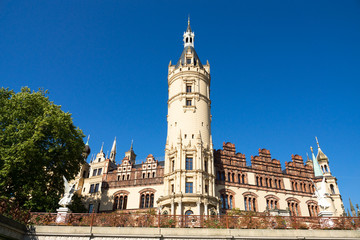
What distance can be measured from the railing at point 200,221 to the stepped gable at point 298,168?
3423cm

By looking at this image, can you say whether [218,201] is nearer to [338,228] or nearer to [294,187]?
[294,187]

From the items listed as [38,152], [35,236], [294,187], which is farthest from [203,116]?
[35,236]

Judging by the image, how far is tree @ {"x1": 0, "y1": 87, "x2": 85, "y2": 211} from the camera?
25656 mm

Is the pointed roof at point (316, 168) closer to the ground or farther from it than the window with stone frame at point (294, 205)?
farther from it

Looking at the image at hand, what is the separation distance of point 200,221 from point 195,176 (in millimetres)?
21463

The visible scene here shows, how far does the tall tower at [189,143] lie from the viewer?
36094mm

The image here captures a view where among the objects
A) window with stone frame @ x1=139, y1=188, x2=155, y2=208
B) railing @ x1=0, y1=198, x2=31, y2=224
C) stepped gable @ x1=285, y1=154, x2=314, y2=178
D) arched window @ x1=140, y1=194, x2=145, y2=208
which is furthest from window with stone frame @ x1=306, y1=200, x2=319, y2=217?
railing @ x1=0, y1=198, x2=31, y2=224

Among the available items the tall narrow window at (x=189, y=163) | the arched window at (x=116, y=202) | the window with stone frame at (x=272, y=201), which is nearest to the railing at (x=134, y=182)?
the arched window at (x=116, y=202)

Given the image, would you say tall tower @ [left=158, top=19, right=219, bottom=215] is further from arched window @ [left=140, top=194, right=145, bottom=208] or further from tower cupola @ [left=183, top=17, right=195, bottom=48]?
tower cupola @ [left=183, top=17, right=195, bottom=48]

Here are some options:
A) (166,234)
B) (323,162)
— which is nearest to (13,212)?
(166,234)

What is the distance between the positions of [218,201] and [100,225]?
25.1 m

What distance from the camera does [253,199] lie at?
4419 cm

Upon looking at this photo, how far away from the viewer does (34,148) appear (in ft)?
88.1

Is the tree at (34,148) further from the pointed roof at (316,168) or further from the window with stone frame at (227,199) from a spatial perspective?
the pointed roof at (316,168)
